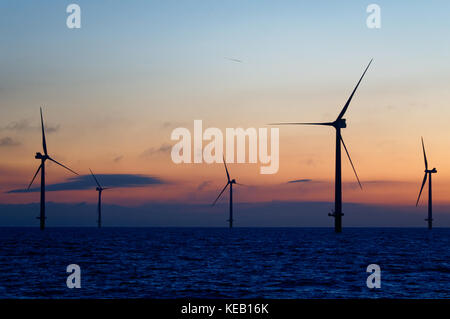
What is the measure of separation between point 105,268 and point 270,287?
26.8 meters

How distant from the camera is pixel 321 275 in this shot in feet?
186

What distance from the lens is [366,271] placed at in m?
62.4

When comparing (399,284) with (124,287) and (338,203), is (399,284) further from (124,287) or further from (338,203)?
(338,203)

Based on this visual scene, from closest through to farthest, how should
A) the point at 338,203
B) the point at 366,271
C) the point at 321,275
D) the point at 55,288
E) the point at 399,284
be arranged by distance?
the point at 55,288, the point at 399,284, the point at 321,275, the point at 366,271, the point at 338,203

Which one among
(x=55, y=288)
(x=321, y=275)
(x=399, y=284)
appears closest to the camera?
(x=55, y=288)
